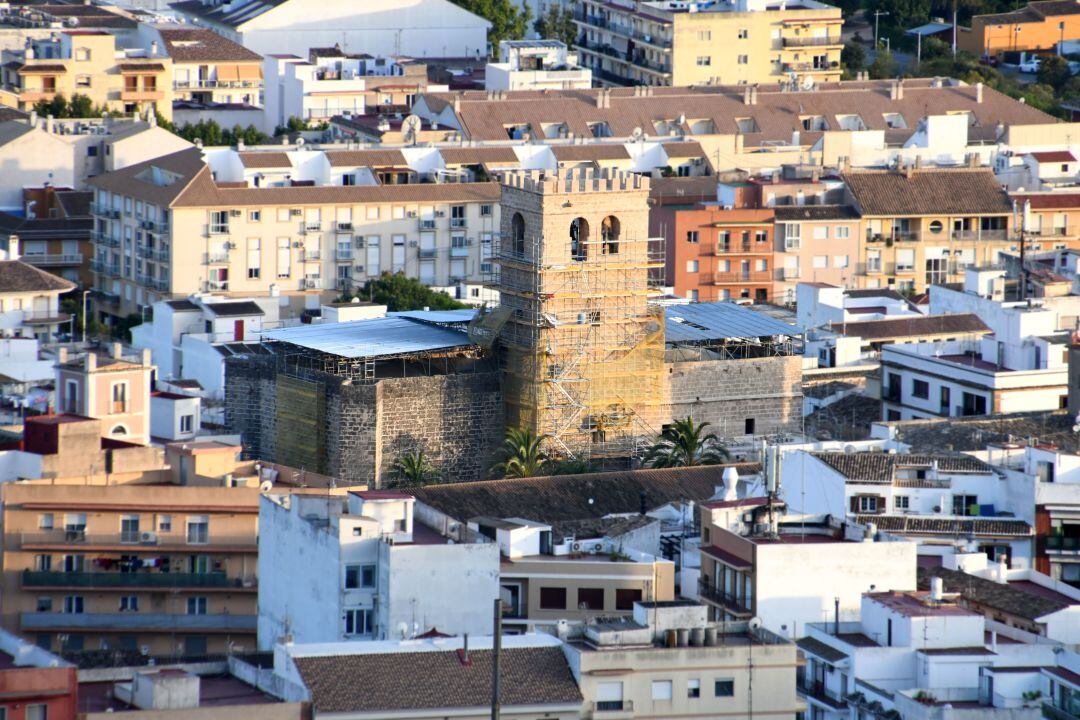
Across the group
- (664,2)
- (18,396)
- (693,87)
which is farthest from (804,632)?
(664,2)

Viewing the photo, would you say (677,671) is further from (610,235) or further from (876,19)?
(876,19)

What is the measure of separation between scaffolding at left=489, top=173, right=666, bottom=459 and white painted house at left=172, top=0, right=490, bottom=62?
7995cm

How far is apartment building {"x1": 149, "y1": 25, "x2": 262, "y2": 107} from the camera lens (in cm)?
15725

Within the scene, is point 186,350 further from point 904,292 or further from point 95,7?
point 95,7

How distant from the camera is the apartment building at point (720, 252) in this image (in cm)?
12081

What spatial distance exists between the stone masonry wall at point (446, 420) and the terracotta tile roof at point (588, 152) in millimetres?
39638

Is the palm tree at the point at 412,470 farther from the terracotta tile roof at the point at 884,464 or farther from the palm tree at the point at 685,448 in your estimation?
the terracotta tile roof at the point at 884,464

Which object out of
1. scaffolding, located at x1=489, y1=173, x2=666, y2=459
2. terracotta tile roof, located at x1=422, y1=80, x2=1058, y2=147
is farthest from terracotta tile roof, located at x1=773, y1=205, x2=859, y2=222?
→ scaffolding, located at x1=489, y1=173, x2=666, y2=459

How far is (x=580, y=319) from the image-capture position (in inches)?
3546

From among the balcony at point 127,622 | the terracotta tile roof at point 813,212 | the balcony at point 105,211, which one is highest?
the terracotta tile roof at point 813,212

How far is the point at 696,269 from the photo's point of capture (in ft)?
398

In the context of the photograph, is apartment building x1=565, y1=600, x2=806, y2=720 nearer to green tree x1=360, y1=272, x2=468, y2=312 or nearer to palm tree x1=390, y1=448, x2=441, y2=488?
palm tree x1=390, y1=448, x2=441, y2=488

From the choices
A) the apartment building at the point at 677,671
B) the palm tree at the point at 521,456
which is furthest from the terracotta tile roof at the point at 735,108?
the apartment building at the point at 677,671

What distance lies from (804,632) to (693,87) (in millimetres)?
83831
